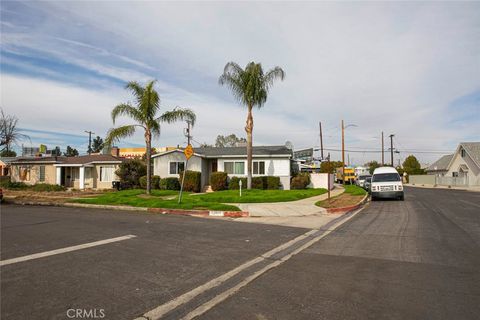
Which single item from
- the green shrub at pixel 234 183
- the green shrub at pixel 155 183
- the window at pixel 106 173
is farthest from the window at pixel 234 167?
the window at pixel 106 173

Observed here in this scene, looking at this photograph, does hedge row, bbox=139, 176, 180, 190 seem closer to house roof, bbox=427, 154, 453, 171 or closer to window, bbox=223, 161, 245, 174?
window, bbox=223, 161, 245, 174

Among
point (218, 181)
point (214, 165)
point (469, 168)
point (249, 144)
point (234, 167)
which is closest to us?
point (249, 144)

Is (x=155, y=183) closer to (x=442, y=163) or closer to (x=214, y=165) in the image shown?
(x=214, y=165)

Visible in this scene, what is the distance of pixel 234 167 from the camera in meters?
28.8

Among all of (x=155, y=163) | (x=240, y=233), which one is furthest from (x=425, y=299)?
(x=155, y=163)

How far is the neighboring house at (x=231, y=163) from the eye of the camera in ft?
92.1

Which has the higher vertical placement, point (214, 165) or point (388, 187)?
point (214, 165)

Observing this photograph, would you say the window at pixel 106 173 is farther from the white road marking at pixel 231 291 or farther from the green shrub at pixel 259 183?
the white road marking at pixel 231 291

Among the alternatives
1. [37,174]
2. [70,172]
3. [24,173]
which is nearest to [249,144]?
[70,172]

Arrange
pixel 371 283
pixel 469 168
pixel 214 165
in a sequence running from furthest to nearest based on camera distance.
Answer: pixel 469 168, pixel 214 165, pixel 371 283

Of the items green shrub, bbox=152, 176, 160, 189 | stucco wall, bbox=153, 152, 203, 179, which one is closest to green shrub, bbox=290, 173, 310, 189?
stucco wall, bbox=153, 152, 203, 179

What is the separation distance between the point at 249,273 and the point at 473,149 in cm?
5651

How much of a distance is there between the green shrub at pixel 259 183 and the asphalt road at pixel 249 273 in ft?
56.2

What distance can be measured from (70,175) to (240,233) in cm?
3120
